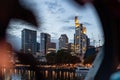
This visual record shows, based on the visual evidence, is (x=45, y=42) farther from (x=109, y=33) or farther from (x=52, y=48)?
(x=109, y=33)

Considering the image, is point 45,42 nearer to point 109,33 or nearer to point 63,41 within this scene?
point 63,41

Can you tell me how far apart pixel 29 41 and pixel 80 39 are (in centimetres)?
15

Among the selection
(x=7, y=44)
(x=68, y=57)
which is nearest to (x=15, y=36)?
(x=7, y=44)

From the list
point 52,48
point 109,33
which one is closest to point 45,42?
point 52,48

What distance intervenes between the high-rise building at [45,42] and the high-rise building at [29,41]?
0.05ft

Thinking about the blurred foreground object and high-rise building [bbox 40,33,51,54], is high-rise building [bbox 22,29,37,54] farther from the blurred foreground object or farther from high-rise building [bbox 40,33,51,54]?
the blurred foreground object

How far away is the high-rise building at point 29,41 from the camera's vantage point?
0.55 metres

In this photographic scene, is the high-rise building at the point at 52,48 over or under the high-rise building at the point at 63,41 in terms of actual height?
under

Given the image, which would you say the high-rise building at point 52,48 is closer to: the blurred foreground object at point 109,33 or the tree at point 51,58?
the tree at point 51,58

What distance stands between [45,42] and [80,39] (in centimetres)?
11

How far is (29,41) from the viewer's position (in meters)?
0.56

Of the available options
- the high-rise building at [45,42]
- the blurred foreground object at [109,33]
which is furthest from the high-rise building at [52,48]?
the blurred foreground object at [109,33]

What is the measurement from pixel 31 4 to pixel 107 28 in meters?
0.19

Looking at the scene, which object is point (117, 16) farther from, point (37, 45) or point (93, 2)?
point (37, 45)
